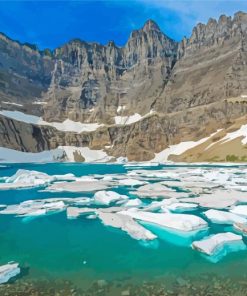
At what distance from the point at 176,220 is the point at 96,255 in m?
9.49

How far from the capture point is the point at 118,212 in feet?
114

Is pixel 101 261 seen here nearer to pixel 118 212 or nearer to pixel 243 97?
pixel 118 212

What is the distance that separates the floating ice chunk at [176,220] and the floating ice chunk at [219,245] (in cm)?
325

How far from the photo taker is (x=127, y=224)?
29.3m

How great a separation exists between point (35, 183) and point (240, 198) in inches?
1548

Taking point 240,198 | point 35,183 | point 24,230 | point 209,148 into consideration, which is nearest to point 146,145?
point 209,148

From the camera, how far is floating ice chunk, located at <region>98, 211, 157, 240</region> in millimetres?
26375

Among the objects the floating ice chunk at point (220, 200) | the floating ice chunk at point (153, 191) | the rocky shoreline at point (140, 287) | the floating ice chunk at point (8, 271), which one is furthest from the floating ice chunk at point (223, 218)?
the floating ice chunk at point (8, 271)

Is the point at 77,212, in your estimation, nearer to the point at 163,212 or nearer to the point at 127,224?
the point at 127,224

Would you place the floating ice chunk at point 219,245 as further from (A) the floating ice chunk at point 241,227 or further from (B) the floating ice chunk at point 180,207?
(B) the floating ice chunk at point 180,207

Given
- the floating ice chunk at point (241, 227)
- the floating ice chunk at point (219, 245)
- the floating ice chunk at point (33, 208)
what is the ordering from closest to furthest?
the floating ice chunk at point (219, 245) < the floating ice chunk at point (241, 227) < the floating ice chunk at point (33, 208)

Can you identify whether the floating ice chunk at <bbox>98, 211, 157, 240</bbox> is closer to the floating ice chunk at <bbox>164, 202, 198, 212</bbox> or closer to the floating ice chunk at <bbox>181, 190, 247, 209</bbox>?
the floating ice chunk at <bbox>164, 202, 198, 212</bbox>

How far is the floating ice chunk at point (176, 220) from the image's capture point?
2861 cm

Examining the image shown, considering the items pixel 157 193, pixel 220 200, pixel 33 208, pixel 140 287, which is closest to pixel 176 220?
pixel 140 287
